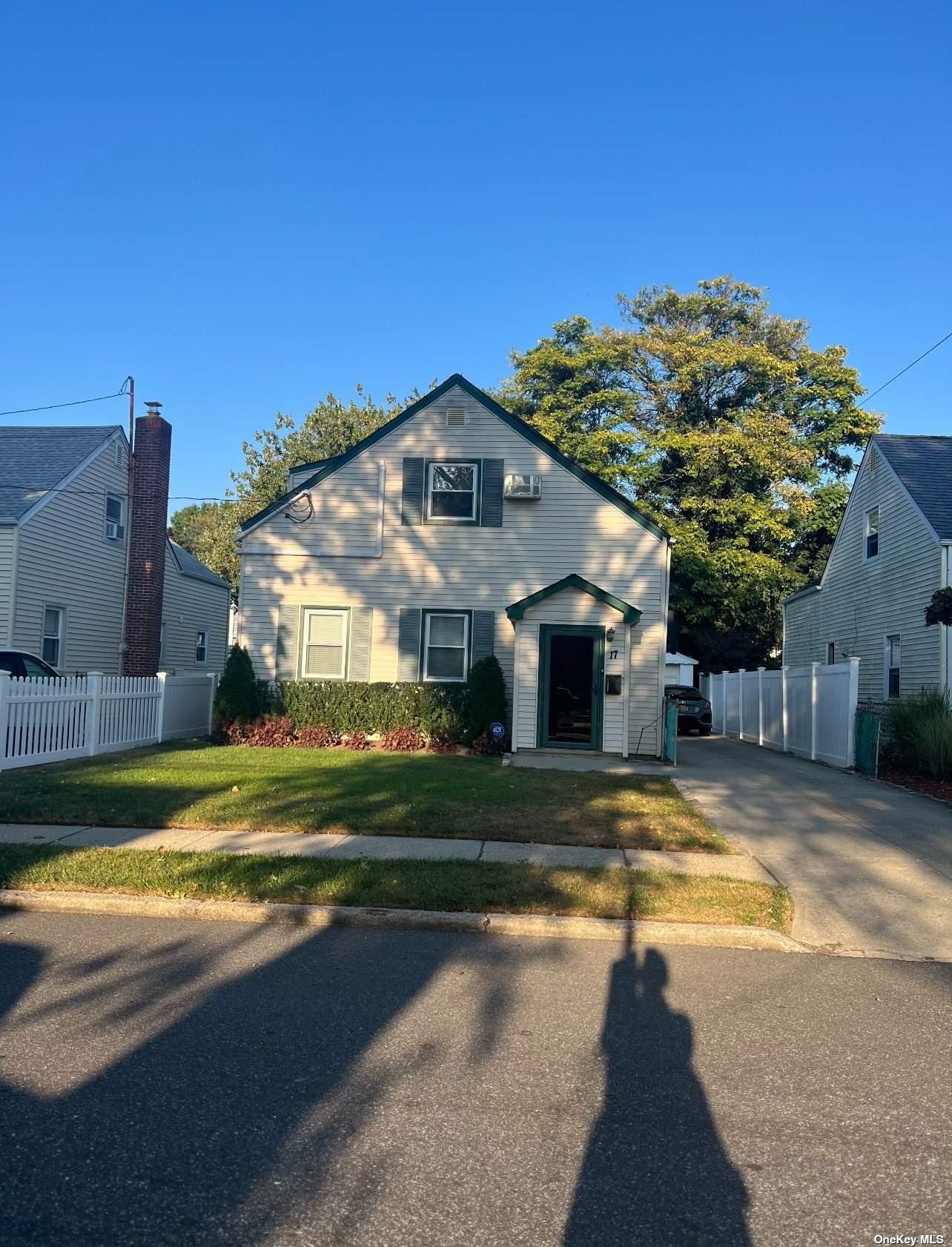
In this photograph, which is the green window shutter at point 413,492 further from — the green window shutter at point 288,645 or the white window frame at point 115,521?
the white window frame at point 115,521

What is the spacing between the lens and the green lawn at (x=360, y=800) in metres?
9.72

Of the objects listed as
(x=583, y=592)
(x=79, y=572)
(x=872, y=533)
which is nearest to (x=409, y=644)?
(x=583, y=592)

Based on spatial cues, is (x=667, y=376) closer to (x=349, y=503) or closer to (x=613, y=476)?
(x=613, y=476)

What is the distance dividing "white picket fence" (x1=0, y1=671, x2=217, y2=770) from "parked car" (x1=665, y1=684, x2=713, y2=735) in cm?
1368

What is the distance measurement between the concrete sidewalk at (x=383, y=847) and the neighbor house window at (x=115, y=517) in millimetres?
16858

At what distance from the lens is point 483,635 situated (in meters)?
19.0

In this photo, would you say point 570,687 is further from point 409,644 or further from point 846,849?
point 846,849

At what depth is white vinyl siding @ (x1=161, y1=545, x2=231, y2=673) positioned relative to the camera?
93.9 feet

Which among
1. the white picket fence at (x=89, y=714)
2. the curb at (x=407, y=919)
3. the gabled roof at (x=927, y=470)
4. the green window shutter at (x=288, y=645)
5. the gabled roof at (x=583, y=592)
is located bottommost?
the curb at (x=407, y=919)

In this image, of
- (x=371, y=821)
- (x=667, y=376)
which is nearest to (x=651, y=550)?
(x=371, y=821)

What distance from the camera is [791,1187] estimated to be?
3588 millimetres

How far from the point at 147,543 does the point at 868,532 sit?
57.4 feet

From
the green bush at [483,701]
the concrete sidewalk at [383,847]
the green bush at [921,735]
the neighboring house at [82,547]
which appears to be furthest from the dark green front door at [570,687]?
the neighboring house at [82,547]

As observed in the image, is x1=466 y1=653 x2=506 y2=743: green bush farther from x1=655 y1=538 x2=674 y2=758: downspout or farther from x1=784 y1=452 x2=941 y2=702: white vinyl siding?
x1=784 y1=452 x2=941 y2=702: white vinyl siding
